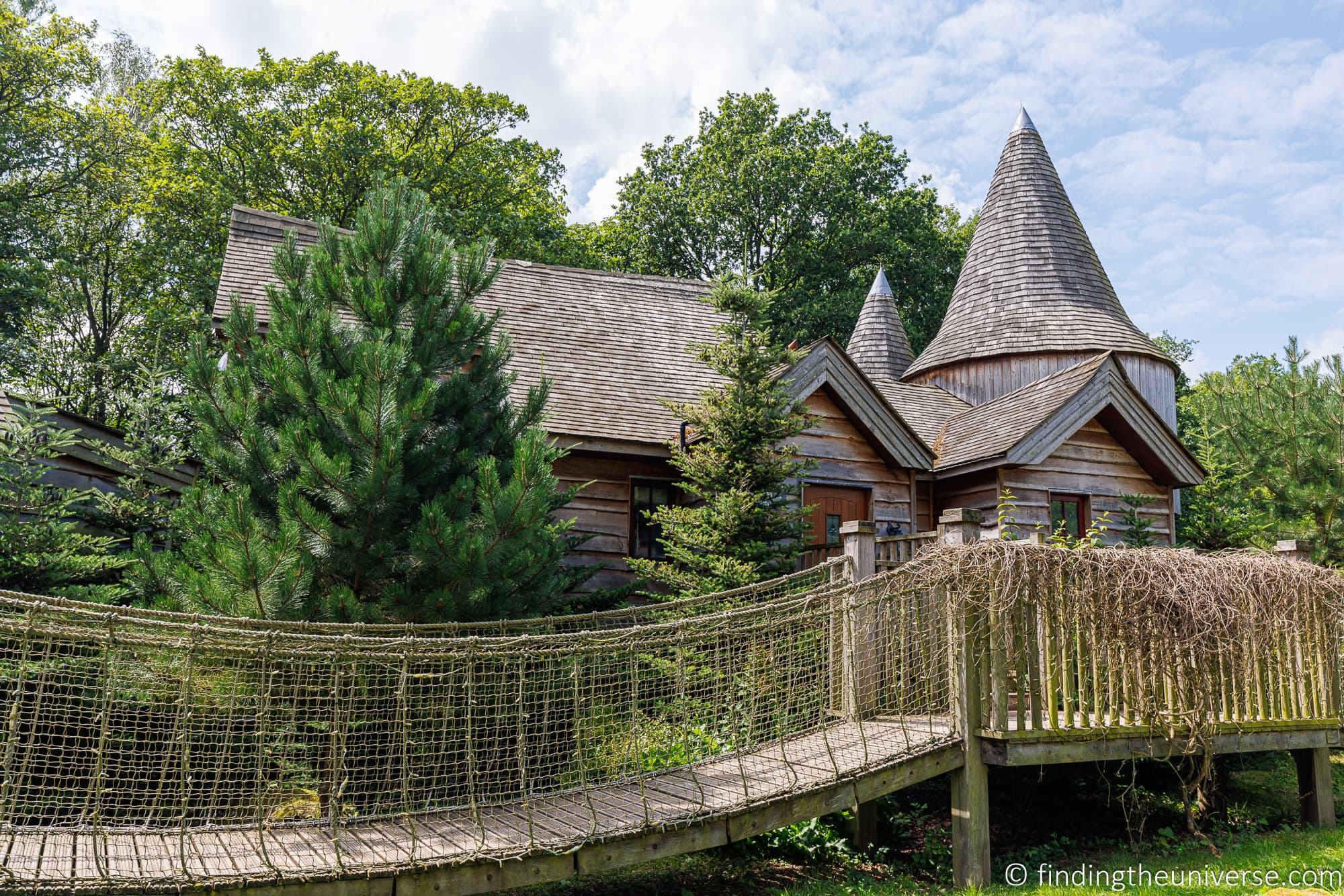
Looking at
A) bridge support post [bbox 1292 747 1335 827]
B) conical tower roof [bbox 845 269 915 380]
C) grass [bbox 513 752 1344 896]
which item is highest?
conical tower roof [bbox 845 269 915 380]

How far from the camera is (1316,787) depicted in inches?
310

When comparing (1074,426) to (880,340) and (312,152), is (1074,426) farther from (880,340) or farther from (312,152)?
(312,152)

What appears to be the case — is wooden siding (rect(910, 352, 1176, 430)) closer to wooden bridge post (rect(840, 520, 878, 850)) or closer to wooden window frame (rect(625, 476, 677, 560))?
wooden window frame (rect(625, 476, 677, 560))

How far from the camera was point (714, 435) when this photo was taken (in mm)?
9484

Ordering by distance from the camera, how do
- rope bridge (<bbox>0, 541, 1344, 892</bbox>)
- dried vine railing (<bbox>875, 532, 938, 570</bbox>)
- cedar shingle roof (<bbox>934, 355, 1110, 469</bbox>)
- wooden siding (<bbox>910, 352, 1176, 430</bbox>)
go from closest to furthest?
rope bridge (<bbox>0, 541, 1344, 892</bbox>) < dried vine railing (<bbox>875, 532, 938, 570</bbox>) < cedar shingle roof (<bbox>934, 355, 1110, 469</bbox>) < wooden siding (<bbox>910, 352, 1176, 430</bbox>)

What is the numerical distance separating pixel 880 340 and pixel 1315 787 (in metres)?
15.9

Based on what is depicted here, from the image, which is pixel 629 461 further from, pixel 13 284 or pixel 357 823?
pixel 13 284

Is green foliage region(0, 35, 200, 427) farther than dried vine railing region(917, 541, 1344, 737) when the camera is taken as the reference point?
Yes

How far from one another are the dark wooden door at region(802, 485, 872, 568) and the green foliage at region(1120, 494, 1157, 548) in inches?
126

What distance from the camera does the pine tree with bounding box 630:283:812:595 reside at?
9008mm

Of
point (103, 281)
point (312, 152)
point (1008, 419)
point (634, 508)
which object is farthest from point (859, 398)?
point (103, 281)

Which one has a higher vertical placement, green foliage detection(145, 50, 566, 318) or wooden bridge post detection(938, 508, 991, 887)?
green foliage detection(145, 50, 566, 318)

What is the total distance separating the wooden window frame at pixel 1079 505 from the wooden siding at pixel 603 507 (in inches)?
205

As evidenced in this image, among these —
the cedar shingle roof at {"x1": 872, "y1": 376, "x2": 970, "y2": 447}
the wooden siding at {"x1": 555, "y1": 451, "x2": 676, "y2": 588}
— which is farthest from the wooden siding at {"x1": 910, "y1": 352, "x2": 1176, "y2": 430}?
the wooden siding at {"x1": 555, "y1": 451, "x2": 676, "y2": 588}
